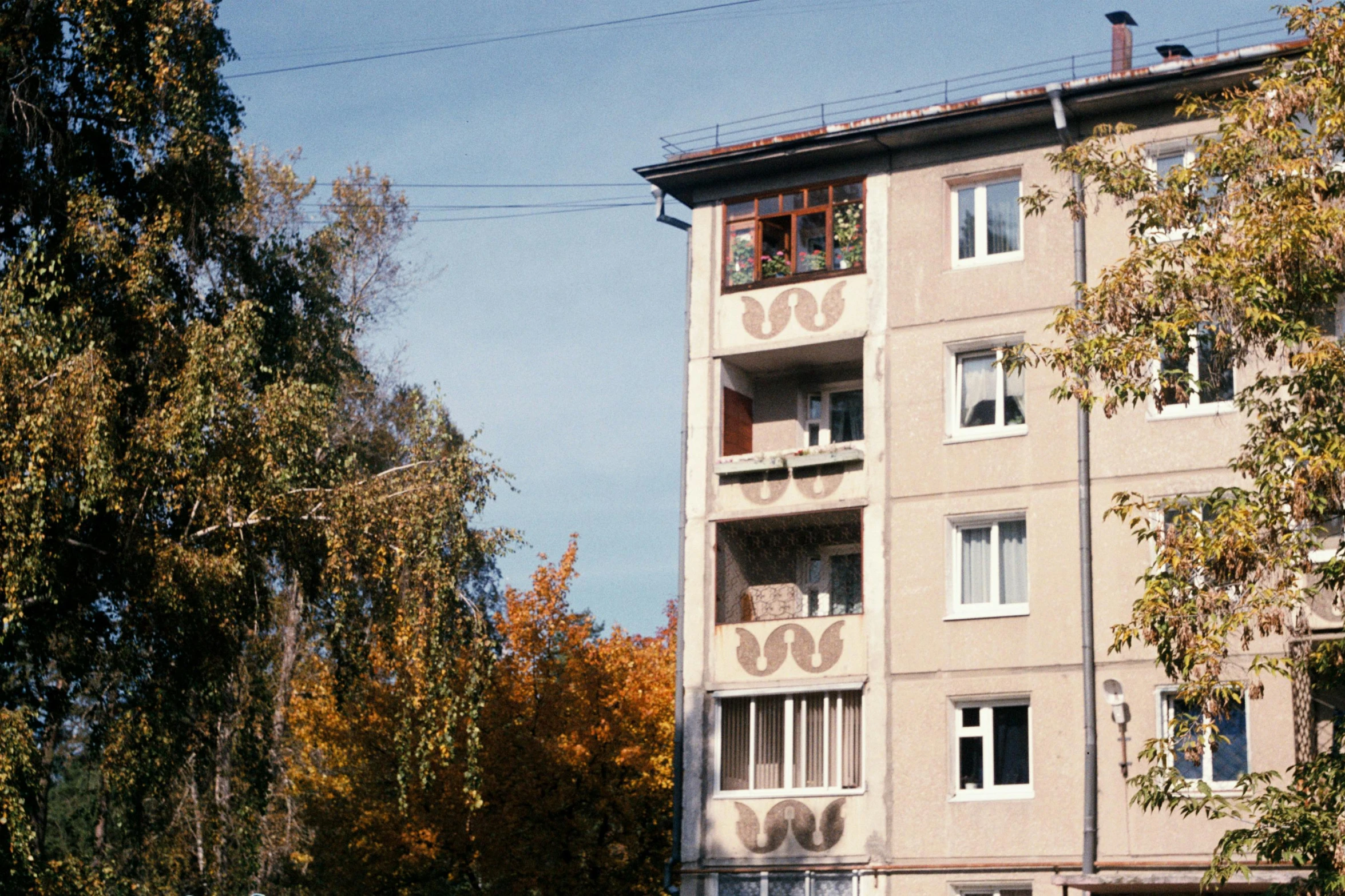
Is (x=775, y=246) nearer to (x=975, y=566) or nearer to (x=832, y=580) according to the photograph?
(x=832, y=580)

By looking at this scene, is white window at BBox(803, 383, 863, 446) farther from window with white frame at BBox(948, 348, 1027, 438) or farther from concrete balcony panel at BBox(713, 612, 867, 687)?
concrete balcony panel at BBox(713, 612, 867, 687)

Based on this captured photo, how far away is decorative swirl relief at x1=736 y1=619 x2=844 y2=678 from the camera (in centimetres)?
2869

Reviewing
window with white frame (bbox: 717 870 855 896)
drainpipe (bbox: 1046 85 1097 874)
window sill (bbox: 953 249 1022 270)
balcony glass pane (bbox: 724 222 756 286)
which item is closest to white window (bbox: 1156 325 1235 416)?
drainpipe (bbox: 1046 85 1097 874)

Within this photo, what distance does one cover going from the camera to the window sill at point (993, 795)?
26375mm

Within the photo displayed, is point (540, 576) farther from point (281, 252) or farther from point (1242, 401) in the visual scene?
point (1242, 401)

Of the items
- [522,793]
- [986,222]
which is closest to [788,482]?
[986,222]

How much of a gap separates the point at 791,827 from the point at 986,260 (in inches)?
367

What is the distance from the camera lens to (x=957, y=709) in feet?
90.3

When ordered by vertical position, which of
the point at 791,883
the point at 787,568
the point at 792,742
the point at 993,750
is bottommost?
the point at 791,883

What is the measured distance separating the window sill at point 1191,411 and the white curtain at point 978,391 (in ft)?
8.41

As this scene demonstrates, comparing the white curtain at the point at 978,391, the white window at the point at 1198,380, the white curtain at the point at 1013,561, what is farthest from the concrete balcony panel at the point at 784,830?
the white window at the point at 1198,380

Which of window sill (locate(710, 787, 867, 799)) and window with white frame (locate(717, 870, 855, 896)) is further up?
window sill (locate(710, 787, 867, 799))

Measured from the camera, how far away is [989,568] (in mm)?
27812

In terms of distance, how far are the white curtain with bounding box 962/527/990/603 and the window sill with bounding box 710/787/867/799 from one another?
3.35 m
